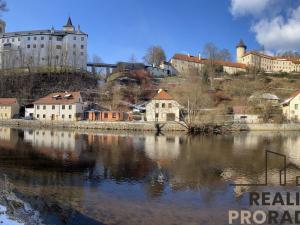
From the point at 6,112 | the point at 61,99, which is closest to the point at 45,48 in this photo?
the point at 6,112

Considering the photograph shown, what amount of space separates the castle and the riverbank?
3786 cm

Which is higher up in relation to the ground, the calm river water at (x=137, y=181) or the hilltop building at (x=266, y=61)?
the hilltop building at (x=266, y=61)

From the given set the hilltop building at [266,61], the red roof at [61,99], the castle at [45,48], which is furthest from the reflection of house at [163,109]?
the hilltop building at [266,61]

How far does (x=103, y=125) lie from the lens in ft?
213

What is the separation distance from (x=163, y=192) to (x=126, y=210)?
352 cm

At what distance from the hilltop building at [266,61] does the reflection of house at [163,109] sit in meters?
73.2

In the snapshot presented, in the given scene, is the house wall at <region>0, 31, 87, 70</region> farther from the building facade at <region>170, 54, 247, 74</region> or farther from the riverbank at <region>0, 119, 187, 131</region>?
the riverbank at <region>0, 119, 187, 131</region>

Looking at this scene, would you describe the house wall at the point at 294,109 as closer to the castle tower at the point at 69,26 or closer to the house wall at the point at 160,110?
the house wall at the point at 160,110

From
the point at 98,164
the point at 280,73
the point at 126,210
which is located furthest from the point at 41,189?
the point at 280,73

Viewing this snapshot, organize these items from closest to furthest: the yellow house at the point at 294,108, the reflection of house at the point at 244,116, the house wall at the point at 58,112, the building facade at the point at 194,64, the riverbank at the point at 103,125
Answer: the riverbank at the point at 103,125 < the reflection of house at the point at 244,116 < the yellow house at the point at 294,108 < the house wall at the point at 58,112 < the building facade at the point at 194,64

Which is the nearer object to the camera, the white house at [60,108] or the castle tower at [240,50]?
the white house at [60,108]

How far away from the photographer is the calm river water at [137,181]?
14.8 meters

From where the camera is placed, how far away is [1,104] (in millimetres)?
78125

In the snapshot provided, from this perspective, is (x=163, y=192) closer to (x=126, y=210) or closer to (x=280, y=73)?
(x=126, y=210)
